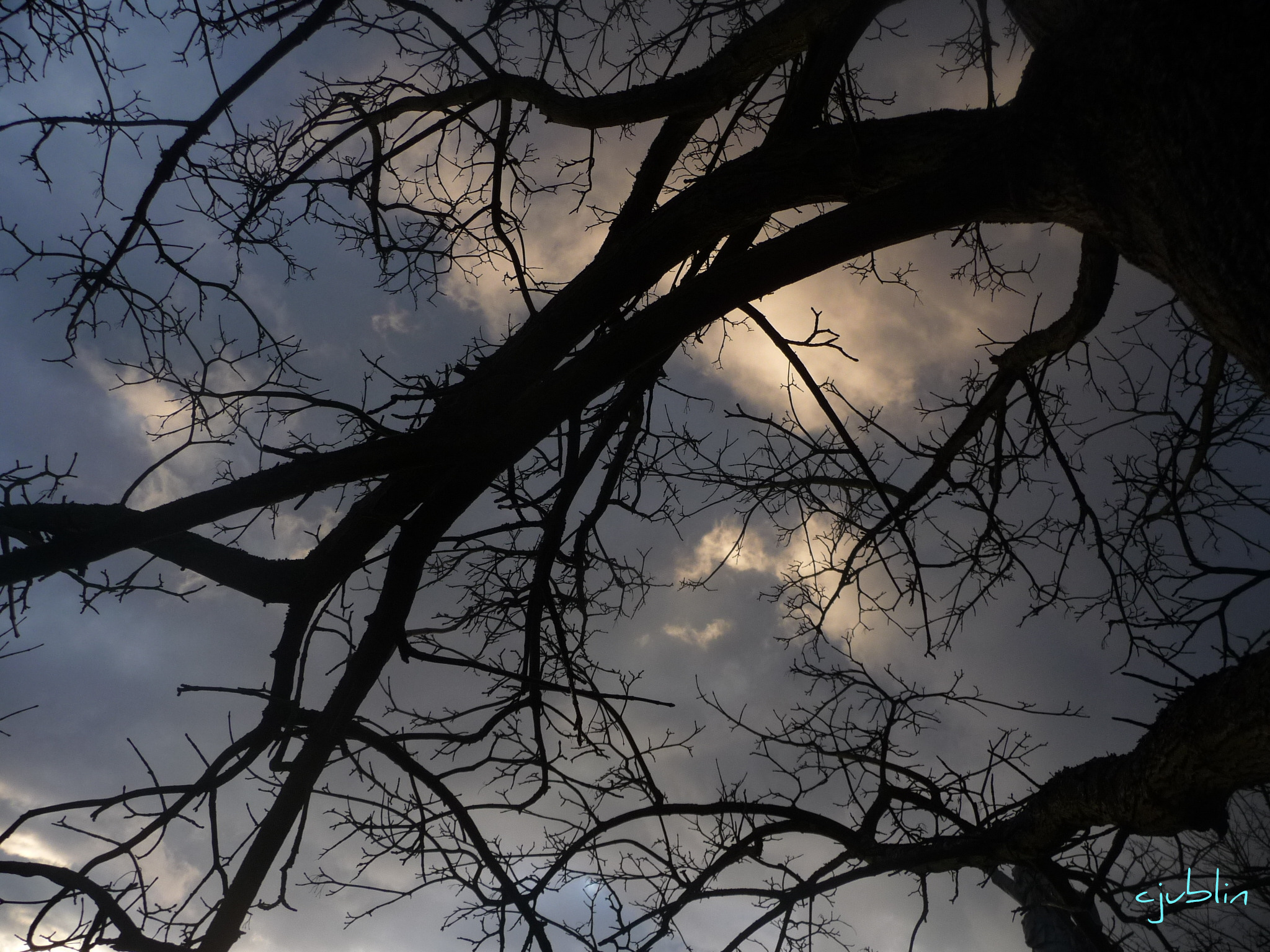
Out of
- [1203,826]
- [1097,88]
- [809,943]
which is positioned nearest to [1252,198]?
[1097,88]

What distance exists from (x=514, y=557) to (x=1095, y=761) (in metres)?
2.63

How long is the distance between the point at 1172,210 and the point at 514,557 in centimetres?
302

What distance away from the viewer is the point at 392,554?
2.73 m

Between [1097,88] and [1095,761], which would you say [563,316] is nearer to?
[1097,88]

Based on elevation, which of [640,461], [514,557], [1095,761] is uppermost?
[640,461]

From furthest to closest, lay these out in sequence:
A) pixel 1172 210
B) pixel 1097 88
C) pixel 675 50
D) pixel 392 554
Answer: pixel 675 50 < pixel 392 554 < pixel 1097 88 < pixel 1172 210

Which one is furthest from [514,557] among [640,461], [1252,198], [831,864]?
[1252,198]

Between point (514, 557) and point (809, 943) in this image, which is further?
point (514, 557)

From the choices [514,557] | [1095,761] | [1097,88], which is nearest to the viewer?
[1097,88]

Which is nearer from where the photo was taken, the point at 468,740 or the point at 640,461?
the point at 468,740

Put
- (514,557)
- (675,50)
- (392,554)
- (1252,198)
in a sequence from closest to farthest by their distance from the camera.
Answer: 1. (1252,198)
2. (392,554)
3. (514,557)
4. (675,50)

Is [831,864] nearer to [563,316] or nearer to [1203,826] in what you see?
[1203,826]

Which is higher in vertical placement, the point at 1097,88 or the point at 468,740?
the point at 1097,88

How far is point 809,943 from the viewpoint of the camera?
3.14 meters
